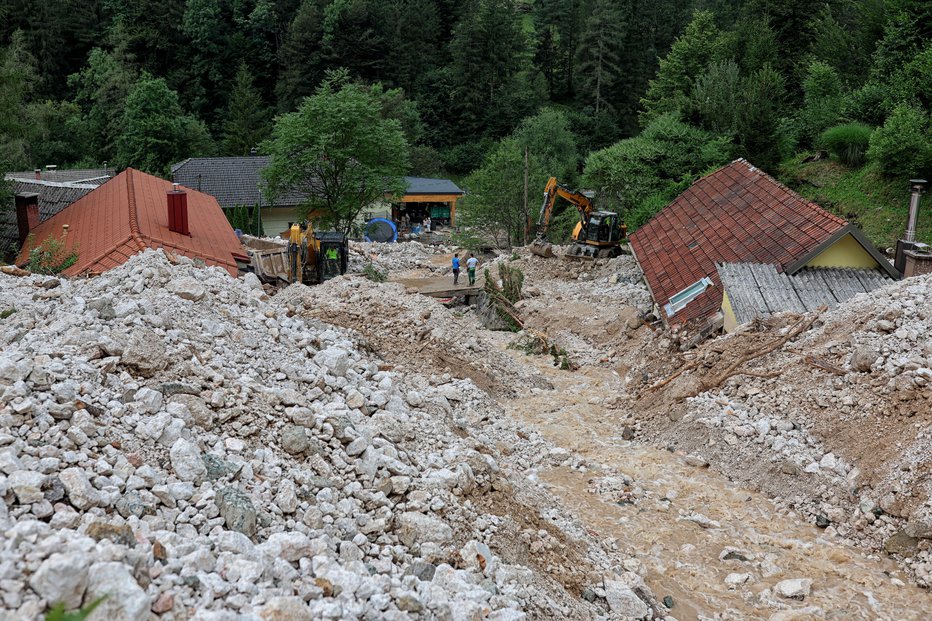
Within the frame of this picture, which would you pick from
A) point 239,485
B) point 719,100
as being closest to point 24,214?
point 239,485

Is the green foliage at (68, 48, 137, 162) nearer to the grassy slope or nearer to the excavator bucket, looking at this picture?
the excavator bucket

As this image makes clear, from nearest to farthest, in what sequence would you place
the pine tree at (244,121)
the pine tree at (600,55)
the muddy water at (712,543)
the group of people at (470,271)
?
Answer: the muddy water at (712,543) < the group of people at (470,271) < the pine tree at (244,121) < the pine tree at (600,55)

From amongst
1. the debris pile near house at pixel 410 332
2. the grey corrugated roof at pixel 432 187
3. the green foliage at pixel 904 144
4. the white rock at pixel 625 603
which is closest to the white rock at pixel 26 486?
Result: the white rock at pixel 625 603

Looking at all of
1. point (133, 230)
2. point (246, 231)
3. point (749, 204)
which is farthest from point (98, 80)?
point (749, 204)

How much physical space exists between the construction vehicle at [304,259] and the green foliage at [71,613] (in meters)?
16.9

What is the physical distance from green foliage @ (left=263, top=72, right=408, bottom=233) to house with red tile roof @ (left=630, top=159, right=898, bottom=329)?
1066 centimetres

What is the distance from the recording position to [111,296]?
9.39 m

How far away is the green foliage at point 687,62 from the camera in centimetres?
4353

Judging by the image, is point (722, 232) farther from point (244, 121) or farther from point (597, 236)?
point (244, 121)

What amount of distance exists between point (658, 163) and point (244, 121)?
111ft

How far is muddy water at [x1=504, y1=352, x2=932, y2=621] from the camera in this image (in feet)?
26.8

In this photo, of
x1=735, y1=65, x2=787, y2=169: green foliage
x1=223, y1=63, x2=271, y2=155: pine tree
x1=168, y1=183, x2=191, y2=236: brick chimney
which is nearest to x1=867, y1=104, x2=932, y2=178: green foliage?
x1=735, y1=65, x2=787, y2=169: green foliage

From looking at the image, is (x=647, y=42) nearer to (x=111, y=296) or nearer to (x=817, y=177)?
(x=817, y=177)

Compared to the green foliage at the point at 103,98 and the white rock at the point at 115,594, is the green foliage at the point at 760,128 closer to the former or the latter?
the white rock at the point at 115,594
